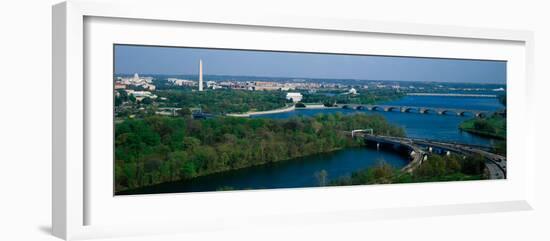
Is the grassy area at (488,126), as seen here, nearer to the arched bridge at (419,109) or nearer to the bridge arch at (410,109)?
the arched bridge at (419,109)

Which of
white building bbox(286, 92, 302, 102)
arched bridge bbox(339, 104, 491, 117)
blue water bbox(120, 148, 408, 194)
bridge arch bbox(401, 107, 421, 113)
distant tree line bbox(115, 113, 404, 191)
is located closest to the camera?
distant tree line bbox(115, 113, 404, 191)

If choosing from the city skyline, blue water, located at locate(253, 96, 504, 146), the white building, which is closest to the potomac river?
blue water, located at locate(253, 96, 504, 146)

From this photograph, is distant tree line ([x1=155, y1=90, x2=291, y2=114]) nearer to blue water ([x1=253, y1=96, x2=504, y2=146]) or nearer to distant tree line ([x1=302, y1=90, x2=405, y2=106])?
distant tree line ([x1=302, y1=90, x2=405, y2=106])

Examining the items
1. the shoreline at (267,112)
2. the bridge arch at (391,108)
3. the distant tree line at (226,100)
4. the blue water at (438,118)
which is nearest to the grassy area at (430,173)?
the blue water at (438,118)

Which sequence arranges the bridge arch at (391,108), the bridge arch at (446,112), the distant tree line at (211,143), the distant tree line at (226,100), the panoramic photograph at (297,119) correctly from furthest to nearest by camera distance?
the bridge arch at (446,112)
the bridge arch at (391,108)
the distant tree line at (226,100)
the panoramic photograph at (297,119)
the distant tree line at (211,143)

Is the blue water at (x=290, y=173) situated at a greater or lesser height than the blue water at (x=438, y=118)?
lesser

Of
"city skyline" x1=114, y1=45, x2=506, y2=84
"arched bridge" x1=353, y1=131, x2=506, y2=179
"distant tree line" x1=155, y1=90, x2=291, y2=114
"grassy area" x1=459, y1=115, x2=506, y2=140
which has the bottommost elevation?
"arched bridge" x1=353, y1=131, x2=506, y2=179
